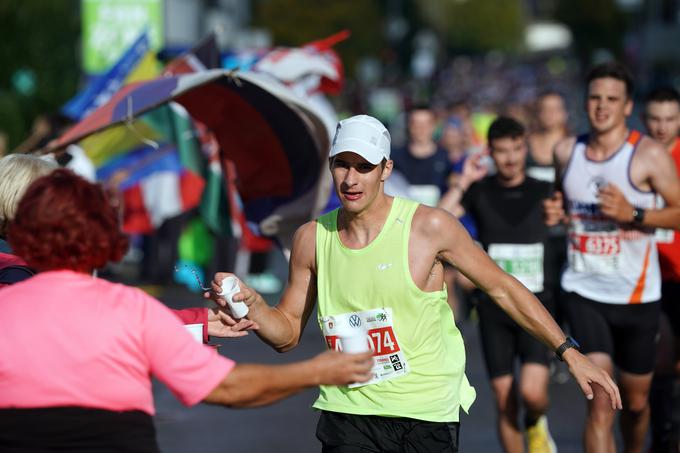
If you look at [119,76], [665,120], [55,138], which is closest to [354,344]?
[665,120]

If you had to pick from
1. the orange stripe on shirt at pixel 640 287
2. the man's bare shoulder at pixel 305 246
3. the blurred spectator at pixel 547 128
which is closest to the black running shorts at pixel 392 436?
the man's bare shoulder at pixel 305 246

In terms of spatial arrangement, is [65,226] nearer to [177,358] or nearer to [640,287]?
[177,358]

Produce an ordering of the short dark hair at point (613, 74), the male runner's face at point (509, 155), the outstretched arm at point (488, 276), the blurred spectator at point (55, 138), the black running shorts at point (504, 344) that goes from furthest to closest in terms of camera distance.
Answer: the blurred spectator at point (55, 138)
the male runner's face at point (509, 155)
the black running shorts at point (504, 344)
the short dark hair at point (613, 74)
the outstretched arm at point (488, 276)

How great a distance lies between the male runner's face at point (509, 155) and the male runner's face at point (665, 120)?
3.33 feet

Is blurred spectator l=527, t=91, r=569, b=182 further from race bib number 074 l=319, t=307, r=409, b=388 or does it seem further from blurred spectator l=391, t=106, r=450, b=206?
race bib number 074 l=319, t=307, r=409, b=388

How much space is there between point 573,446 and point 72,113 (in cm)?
481

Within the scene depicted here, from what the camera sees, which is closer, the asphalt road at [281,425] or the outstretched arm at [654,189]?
the outstretched arm at [654,189]

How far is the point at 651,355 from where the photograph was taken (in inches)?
281

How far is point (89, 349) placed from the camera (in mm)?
3678

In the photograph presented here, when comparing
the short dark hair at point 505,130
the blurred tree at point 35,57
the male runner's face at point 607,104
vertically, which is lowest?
the short dark hair at point 505,130

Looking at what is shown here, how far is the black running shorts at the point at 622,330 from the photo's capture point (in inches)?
277

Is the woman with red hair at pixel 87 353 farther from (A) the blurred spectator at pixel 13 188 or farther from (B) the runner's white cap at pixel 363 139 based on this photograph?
(B) the runner's white cap at pixel 363 139

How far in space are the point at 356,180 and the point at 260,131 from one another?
106 inches

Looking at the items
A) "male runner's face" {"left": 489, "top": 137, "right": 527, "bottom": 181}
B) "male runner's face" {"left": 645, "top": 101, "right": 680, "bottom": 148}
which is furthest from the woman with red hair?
"male runner's face" {"left": 645, "top": 101, "right": 680, "bottom": 148}
